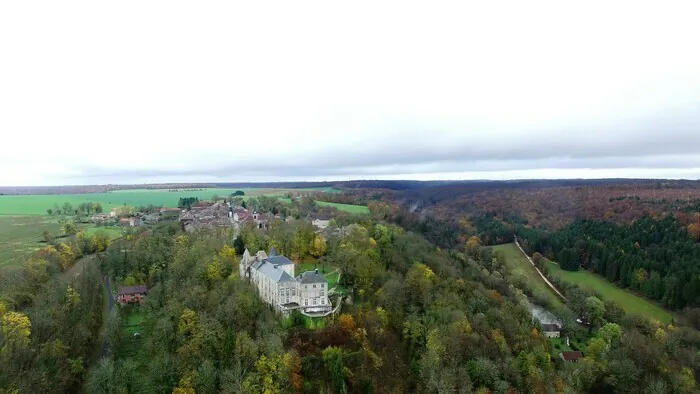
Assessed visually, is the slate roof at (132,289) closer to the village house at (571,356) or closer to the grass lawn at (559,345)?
the grass lawn at (559,345)

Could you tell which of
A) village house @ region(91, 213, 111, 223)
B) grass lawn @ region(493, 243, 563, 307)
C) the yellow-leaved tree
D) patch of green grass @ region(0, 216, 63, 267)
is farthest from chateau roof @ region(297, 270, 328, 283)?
village house @ region(91, 213, 111, 223)

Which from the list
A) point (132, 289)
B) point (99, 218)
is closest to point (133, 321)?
point (132, 289)

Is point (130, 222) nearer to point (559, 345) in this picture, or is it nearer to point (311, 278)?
point (311, 278)

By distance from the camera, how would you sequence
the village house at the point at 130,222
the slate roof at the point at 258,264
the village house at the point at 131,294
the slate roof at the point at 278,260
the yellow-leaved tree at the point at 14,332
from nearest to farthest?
1. the yellow-leaved tree at the point at 14,332
2. the slate roof at the point at 278,260
3. the slate roof at the point at 258,264
4. the village house at the point at 131,294
5. the village house at the point at 130,222

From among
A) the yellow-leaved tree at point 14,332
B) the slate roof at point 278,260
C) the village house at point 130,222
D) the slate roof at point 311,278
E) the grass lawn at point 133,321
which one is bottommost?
the grass lawn at point 133,321

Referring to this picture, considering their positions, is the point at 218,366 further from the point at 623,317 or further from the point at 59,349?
the point at 623,317

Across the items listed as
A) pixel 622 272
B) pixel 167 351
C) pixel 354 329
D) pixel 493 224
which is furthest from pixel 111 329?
pixel 493 224

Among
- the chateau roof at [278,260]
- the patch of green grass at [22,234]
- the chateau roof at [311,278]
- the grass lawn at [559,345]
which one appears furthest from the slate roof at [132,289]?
the grass lawn at [559,345]

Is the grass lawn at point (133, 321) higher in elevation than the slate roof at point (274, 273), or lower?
lower
